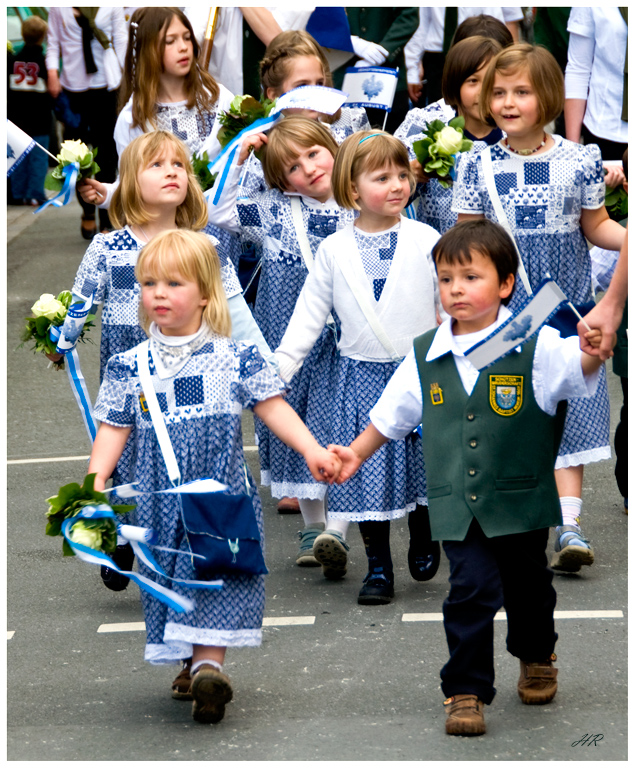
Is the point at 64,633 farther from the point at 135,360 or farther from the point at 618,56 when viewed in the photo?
the point at 618,56

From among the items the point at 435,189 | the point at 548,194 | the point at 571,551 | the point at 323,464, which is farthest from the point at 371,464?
the point at 435,189

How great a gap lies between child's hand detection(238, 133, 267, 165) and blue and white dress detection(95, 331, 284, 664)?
1.85 metres

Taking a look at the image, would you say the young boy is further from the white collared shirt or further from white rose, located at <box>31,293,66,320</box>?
white rose, located at <box>31,293,66,320</box>

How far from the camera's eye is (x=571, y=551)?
16.4 feet

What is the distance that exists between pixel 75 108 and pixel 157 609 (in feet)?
29.2

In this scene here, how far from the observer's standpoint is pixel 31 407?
824 centimetres

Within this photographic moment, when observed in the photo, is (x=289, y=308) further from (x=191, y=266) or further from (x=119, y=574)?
(x=191, y=266)

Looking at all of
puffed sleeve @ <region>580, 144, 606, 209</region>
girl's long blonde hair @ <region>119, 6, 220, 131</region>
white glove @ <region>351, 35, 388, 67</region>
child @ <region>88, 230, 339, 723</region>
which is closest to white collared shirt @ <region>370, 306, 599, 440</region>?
child @ <region>88, 230, 339, 723</region>

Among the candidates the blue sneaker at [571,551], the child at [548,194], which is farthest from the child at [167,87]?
the blue sneaker at [571,551]

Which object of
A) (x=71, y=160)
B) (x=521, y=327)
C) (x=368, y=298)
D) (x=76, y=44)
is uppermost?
(x=76, y=44)

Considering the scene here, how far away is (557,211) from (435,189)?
2.59 ft

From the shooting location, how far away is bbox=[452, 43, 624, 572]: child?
203 inches

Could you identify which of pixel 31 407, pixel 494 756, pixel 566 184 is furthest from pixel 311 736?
pixel 31 407

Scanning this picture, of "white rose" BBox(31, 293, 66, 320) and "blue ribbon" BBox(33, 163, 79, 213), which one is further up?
"blue ribbon" BBox(33, 163, 79, 213)
